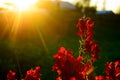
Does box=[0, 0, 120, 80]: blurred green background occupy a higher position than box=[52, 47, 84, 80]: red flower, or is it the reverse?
box=[52, 47, 84, 80]: red flower

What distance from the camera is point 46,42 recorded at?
66.1 feet

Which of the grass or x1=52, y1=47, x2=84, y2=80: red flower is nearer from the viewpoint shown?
x1=52, y1=47, x2=84, y2=80: red flower

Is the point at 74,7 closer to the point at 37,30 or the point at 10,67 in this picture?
the point at 37,30

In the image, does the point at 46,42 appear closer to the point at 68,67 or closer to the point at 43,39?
the point at 43,39

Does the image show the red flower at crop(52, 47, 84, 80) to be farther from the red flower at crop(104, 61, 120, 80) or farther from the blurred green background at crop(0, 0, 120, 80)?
the blurred green background at crop(0, 0, 120, 80)

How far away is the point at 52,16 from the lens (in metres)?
26.6

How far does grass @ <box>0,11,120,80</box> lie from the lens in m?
12.8

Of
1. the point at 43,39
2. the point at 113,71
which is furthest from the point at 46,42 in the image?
the point at 113,71

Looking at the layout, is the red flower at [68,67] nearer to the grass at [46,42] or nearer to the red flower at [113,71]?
the red flower at [113,71]

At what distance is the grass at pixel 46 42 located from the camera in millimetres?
12844

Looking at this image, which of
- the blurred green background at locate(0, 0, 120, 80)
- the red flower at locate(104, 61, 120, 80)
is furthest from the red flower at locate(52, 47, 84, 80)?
the blurred green background at locate(0, 0, 120, 80)

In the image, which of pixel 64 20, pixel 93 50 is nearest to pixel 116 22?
pixel 64 20

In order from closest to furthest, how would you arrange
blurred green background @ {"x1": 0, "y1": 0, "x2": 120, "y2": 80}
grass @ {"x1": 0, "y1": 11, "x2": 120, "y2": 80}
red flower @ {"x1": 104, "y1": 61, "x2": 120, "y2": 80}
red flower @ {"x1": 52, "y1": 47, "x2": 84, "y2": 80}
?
red flower @ {"x1": 52, "y1": 47, "x2": 84, "y2": 80} < red flower @ {"x1": 104, "y1": 61, "x2": 120, "y2": 80} < grass @ {"x1": 0, "y1": 11, "x2": 120, "y2": 80} < blurred green background @ {"x1": 0, "y1": 0, "x2": 120, "y2": 80}

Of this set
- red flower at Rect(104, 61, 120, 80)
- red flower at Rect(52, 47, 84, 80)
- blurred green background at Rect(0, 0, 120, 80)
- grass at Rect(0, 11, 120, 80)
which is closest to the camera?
red flower at Rect(52, 47, 84, 80)
